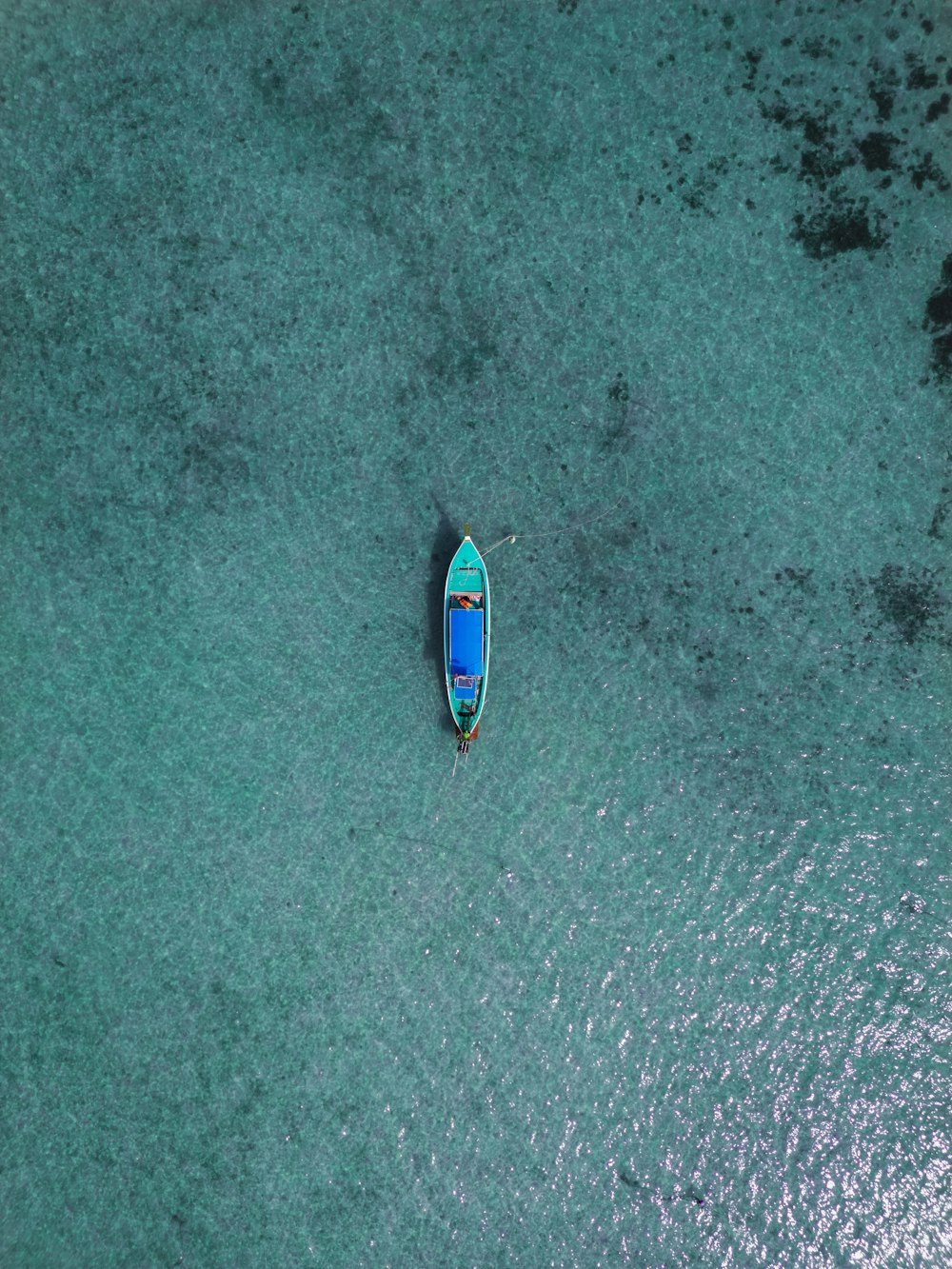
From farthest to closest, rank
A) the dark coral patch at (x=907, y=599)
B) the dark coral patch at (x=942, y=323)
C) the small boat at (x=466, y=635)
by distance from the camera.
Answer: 1. the dark coral patch at (x=907, y=599)
2. the dark coral patch at (x=942, y=323)
3. the small boat at (x=466, y=635)

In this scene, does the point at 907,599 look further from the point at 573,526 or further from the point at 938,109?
the point at 938,109

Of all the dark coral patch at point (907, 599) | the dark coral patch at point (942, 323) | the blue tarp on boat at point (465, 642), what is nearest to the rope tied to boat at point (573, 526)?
the blue tarp on boat at point (465, 642)

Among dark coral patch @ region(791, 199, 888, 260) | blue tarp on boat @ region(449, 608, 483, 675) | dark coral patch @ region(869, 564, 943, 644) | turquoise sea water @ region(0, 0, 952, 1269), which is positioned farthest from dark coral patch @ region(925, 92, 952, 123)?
blue tarp on boat @ region(449, 608, 483, 675)

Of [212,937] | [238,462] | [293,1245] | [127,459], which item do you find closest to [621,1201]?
[293,1245]

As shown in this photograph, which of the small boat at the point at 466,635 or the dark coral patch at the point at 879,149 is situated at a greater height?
the dark coral patch at the point at 879,149

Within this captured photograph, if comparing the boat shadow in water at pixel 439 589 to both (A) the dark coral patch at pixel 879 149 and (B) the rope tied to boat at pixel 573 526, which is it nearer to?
(B) the rope tied to boat at pixel 573 526

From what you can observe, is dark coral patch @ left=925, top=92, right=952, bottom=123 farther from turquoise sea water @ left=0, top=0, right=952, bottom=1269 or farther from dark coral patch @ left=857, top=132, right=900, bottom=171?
dark coral patch @ left=857, top=132, right=900, bottom=171

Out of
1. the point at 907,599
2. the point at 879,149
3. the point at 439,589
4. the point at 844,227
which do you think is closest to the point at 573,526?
the point at 439,589

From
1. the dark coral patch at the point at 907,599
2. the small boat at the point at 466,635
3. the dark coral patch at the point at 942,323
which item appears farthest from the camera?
the dark coral patch at the point at 907,599
